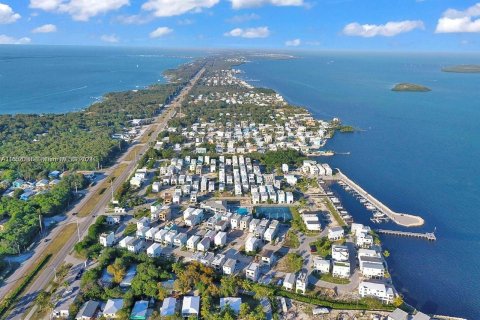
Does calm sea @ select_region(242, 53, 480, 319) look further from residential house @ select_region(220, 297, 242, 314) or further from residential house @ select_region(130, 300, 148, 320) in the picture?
residential house @ select_region(130, 300, 148, 320)

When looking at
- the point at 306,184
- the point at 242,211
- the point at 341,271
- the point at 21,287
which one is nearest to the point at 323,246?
the point at 341,271

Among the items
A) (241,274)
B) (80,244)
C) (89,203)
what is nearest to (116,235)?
(80,244)

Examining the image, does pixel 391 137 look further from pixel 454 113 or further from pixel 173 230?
pixel 173 230

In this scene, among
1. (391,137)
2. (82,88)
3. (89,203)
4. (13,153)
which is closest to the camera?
(89,203)

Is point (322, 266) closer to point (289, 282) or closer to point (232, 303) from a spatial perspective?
point (289, 282)

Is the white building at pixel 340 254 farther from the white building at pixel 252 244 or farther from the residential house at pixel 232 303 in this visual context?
the residential house at pixel 232 303

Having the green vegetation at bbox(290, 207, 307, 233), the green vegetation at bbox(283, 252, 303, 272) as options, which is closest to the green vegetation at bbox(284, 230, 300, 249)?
the green vegetation at bbox(290, 207, 307, 233)

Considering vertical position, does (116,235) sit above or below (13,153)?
below
